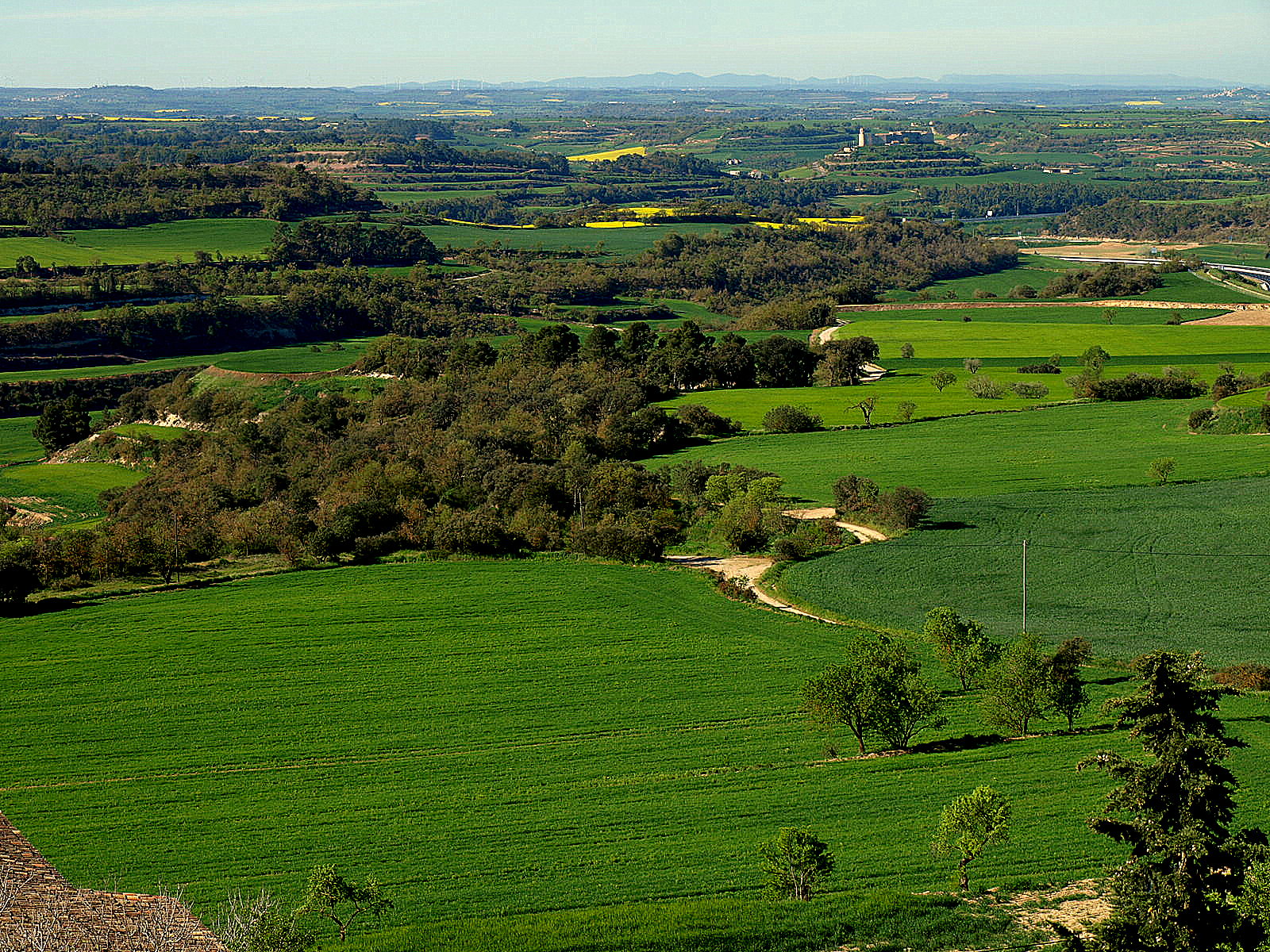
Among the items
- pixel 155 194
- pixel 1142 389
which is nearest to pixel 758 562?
pixel 1142 389

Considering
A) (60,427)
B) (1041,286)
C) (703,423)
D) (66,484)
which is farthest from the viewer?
(1041,286)

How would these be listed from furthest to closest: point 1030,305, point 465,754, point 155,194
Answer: point 155,194 < point 1030,305 < point 465,754

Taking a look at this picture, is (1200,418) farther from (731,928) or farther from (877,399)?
(731,928)

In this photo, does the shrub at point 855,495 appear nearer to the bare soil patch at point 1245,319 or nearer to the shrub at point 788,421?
the shrub at point 788,421

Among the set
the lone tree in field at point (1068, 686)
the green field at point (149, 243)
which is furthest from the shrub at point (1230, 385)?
the green field at point (149, 243)

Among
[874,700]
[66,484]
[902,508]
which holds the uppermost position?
[874,700]

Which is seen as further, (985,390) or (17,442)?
(17,442)

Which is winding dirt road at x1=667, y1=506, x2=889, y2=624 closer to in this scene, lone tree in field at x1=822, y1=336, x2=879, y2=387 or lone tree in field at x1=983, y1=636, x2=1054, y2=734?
lone tree in field at x1=983, y1=636, x2=1054, y2=734
